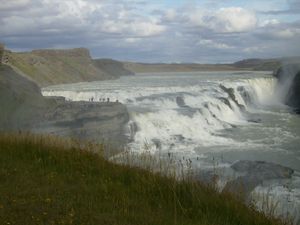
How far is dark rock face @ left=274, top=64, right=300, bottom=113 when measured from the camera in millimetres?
39719

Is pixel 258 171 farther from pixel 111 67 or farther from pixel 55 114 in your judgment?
pixel 111 67

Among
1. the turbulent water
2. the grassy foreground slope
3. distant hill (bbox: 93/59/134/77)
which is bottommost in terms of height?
the turbulent water

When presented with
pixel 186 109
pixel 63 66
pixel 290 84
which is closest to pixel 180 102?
pixel 186 109

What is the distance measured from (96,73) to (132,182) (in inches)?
3236

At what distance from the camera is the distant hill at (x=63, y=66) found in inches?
2534

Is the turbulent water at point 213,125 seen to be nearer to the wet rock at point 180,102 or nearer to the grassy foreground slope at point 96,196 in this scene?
the wet rock at point 180,102

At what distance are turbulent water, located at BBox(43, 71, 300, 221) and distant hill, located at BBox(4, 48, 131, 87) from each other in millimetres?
23618

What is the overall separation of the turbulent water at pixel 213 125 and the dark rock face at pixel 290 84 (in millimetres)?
1030

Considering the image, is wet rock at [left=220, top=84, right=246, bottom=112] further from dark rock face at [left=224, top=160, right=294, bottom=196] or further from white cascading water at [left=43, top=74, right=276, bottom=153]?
dark rock face at [left=224, top=160, right=294, bottom=196]

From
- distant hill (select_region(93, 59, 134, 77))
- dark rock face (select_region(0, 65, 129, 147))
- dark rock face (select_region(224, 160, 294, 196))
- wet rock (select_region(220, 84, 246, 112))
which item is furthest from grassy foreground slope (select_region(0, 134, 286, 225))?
distant hill (select_region(93, 59, 134, 77))

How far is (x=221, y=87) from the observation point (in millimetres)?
39562

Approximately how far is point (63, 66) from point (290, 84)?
45.3 meters

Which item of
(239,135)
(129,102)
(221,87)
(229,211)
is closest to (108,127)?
(239,135)

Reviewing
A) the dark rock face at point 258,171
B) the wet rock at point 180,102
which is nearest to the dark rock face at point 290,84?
the wet rock at point 180,102
